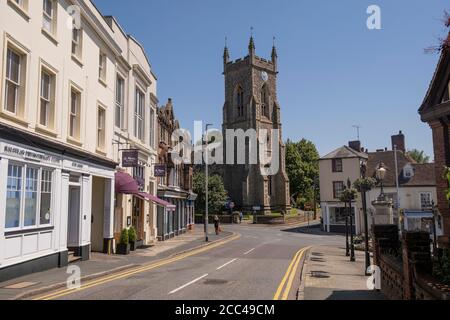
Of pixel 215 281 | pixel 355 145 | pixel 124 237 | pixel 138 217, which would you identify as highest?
pixel 355 145

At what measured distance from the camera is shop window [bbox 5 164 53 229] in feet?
41.0

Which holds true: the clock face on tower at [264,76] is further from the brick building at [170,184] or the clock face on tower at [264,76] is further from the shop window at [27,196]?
the shop window at [27,196]

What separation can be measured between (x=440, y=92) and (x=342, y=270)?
8554 millimetres

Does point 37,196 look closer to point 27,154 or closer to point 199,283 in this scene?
point 27,154

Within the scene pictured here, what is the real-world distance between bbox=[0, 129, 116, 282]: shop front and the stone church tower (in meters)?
54.2

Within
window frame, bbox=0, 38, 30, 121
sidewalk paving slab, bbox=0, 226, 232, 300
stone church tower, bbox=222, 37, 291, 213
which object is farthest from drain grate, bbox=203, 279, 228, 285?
stone church tower, bbox=222, 37, 291, 213

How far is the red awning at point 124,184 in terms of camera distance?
21.4 m

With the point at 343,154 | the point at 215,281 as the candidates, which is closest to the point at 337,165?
the point at 343,154

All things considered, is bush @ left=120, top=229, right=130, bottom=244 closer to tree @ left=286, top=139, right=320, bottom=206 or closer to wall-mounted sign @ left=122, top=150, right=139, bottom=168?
wall-mounted sign @ left=122, top=150, right=139, bottom=168

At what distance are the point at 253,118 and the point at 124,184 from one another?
55793 mm

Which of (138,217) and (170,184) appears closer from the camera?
(138,217)

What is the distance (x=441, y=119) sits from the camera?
1439cm

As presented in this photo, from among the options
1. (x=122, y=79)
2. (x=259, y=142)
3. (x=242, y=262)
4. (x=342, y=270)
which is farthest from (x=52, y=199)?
(x=259, y=142)
